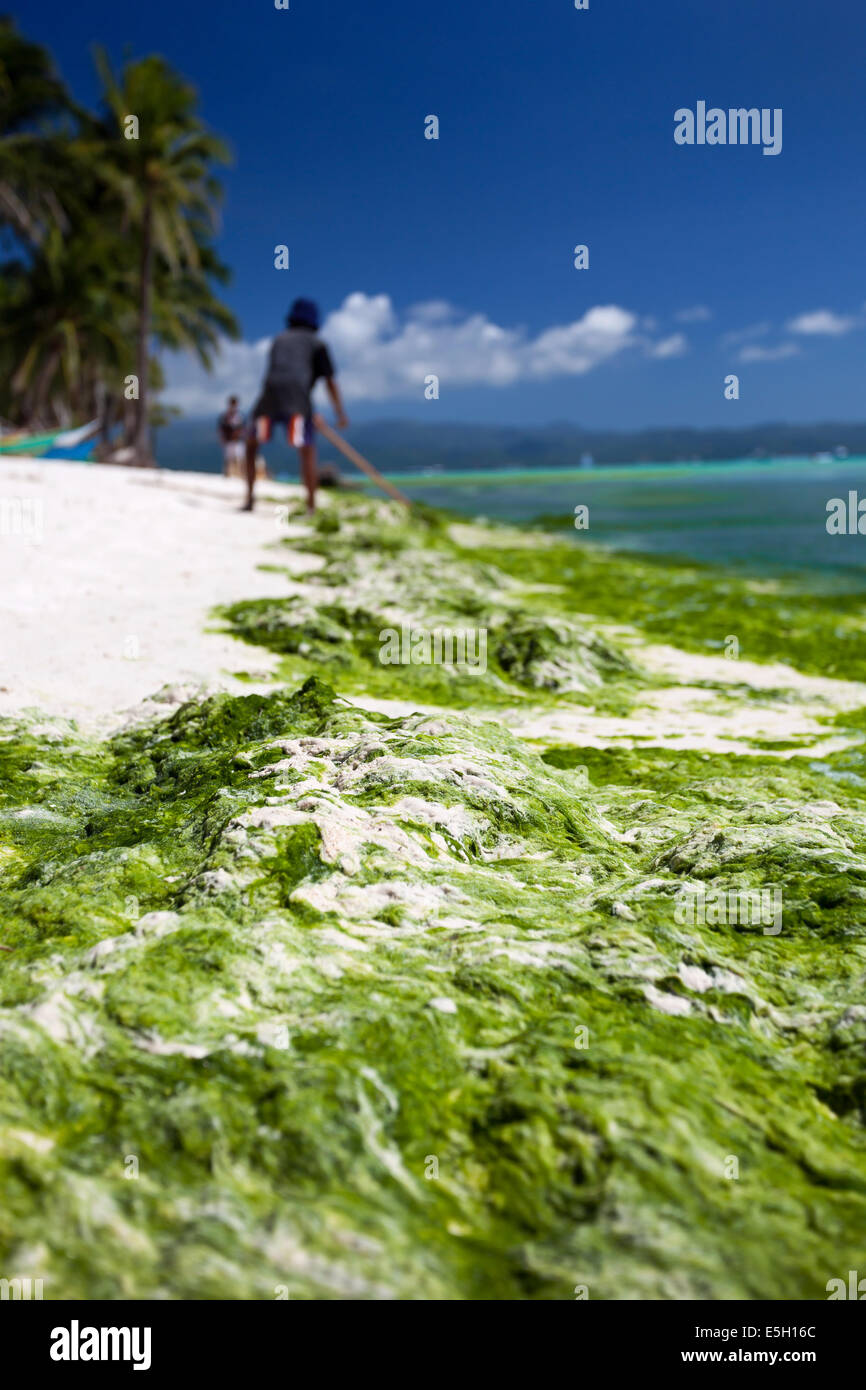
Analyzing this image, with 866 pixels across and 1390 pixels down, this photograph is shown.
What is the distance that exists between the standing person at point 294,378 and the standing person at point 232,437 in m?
12.4

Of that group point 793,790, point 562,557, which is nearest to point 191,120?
point 562,557

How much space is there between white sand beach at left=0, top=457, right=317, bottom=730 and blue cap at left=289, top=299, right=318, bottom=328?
2.79 meters

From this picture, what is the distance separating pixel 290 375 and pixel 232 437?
13.9 metres

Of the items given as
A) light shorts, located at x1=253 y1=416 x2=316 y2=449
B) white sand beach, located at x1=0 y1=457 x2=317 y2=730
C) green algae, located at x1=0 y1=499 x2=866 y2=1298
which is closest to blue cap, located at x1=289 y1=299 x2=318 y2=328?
light shorts, located at x1=253 y1=416 x2=316 y2=449

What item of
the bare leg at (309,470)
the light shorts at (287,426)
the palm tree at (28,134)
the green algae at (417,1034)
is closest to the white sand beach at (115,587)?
the bare leg at (309,470)

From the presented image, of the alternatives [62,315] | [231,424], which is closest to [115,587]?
[231,424]

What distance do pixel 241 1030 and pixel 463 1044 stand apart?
0.60m

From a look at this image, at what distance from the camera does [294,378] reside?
13.1m

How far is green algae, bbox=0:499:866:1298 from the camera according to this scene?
1992 millimetres

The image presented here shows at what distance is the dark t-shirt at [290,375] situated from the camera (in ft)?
43.1

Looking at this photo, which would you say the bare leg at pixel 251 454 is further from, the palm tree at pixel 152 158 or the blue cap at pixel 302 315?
the palm tree at pixel 152 158

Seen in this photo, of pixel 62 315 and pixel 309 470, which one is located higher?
pixel 62 315

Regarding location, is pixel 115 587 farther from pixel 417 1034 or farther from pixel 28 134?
pixel 28 134
